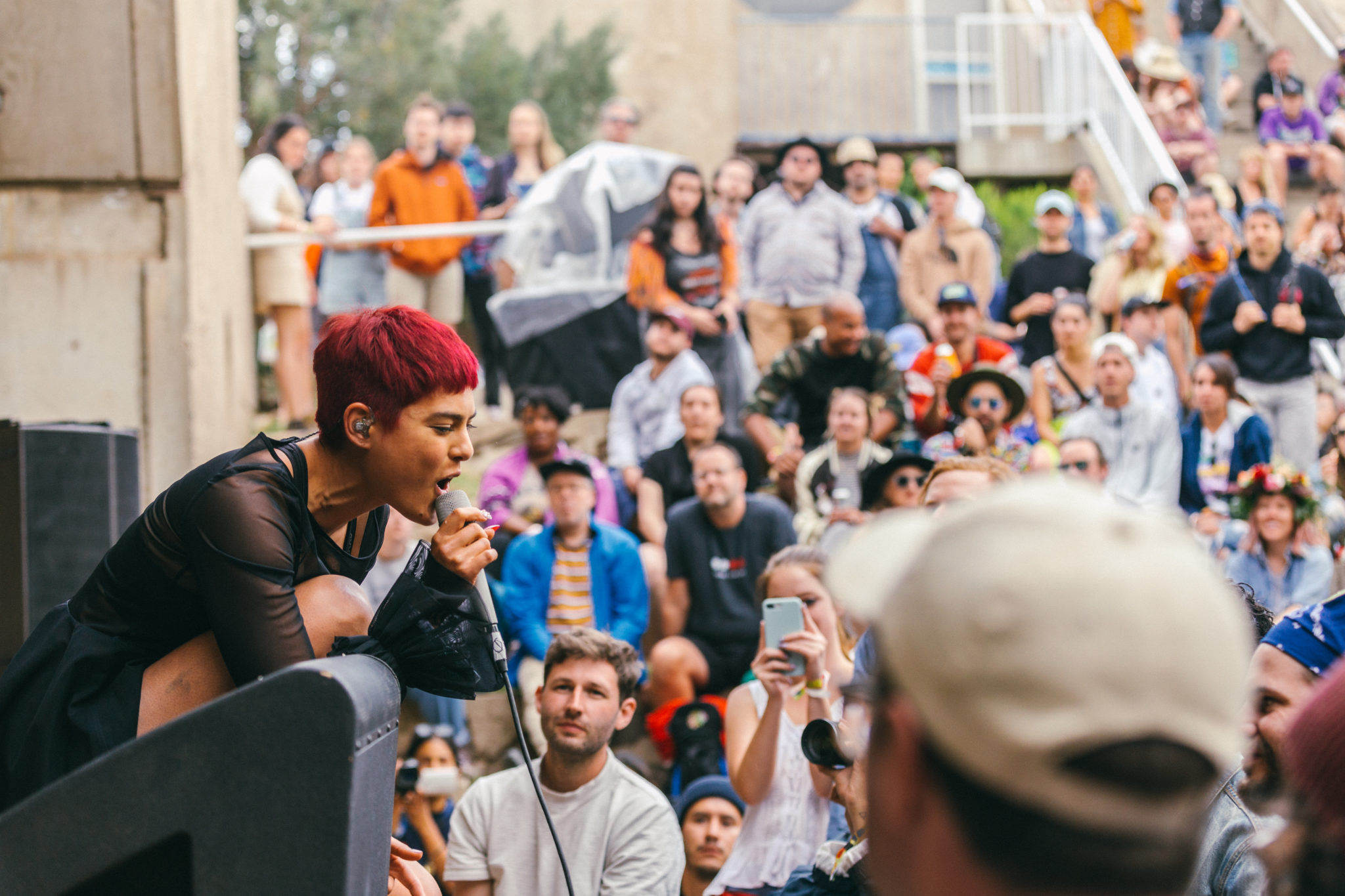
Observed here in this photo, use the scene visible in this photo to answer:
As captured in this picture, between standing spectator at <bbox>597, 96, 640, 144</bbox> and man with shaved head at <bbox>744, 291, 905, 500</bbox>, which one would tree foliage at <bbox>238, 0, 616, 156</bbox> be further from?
man with shaved head at <bbox>744, 291, 905, 500</bbox>

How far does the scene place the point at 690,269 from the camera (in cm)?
901

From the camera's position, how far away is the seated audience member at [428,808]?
5590 mm

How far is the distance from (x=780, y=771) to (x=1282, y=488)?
3.62 m

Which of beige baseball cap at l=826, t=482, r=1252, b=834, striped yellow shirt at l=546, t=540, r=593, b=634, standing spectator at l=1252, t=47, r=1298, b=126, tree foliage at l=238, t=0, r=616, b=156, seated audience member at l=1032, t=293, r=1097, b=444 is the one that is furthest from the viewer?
tree foliage at l=238, t=0, r=616, b=156

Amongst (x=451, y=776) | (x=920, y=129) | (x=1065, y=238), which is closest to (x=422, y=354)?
(x=451, y=776)

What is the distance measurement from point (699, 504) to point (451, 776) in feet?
6.09

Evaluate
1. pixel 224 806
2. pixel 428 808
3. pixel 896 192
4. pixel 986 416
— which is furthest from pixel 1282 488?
pixel 224 806

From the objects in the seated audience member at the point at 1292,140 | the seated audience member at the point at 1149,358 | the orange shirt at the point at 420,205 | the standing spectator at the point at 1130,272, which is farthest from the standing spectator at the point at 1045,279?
the orange shirt at the point at 420,205

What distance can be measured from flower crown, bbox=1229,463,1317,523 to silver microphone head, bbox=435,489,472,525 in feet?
17.6

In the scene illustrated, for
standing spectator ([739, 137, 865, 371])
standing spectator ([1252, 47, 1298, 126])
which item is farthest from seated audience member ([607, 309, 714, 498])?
standing spectator ([1252, 47, 1298, 126])

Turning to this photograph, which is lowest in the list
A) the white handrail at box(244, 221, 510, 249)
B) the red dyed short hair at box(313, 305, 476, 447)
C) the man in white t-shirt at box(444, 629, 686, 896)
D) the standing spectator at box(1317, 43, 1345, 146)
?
the man in white t-shirt at box(444, 629, 686, 896)

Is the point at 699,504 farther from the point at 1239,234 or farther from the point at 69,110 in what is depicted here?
the point at 1239,234

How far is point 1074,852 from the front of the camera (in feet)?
3.62

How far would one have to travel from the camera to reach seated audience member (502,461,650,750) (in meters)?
6.59
